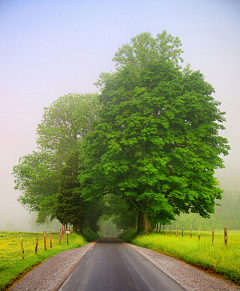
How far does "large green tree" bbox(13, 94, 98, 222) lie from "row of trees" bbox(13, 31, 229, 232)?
1.21 ft

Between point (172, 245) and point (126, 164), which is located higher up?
point (126, 164)

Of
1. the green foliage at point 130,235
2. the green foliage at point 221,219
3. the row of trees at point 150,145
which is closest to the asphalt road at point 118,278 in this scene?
the row of trees at point 150,145

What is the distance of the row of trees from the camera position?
2097cm

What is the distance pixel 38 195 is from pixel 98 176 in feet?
44.5

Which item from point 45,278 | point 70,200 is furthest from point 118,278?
point 70,200

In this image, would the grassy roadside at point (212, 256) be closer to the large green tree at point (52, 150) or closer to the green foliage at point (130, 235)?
the green foliage at point (130, 235)

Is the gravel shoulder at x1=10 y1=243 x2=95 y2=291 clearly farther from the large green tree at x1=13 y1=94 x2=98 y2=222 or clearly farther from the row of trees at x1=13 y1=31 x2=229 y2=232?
the large green tree at x1=13 y1=94 x2=98 y2=222

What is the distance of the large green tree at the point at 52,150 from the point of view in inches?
1187

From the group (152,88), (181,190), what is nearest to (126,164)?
(181,190)

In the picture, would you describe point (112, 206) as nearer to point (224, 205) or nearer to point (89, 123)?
point (89, 123)

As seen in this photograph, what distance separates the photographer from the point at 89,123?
33.7 m

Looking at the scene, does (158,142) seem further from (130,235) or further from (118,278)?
Answer: (130,235)

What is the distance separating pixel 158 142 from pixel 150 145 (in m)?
2.40

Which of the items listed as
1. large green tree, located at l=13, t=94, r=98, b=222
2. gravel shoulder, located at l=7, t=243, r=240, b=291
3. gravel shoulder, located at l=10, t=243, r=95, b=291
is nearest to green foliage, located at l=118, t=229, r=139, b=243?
large green tree, located at l=13, t=94, r=98, b=222
